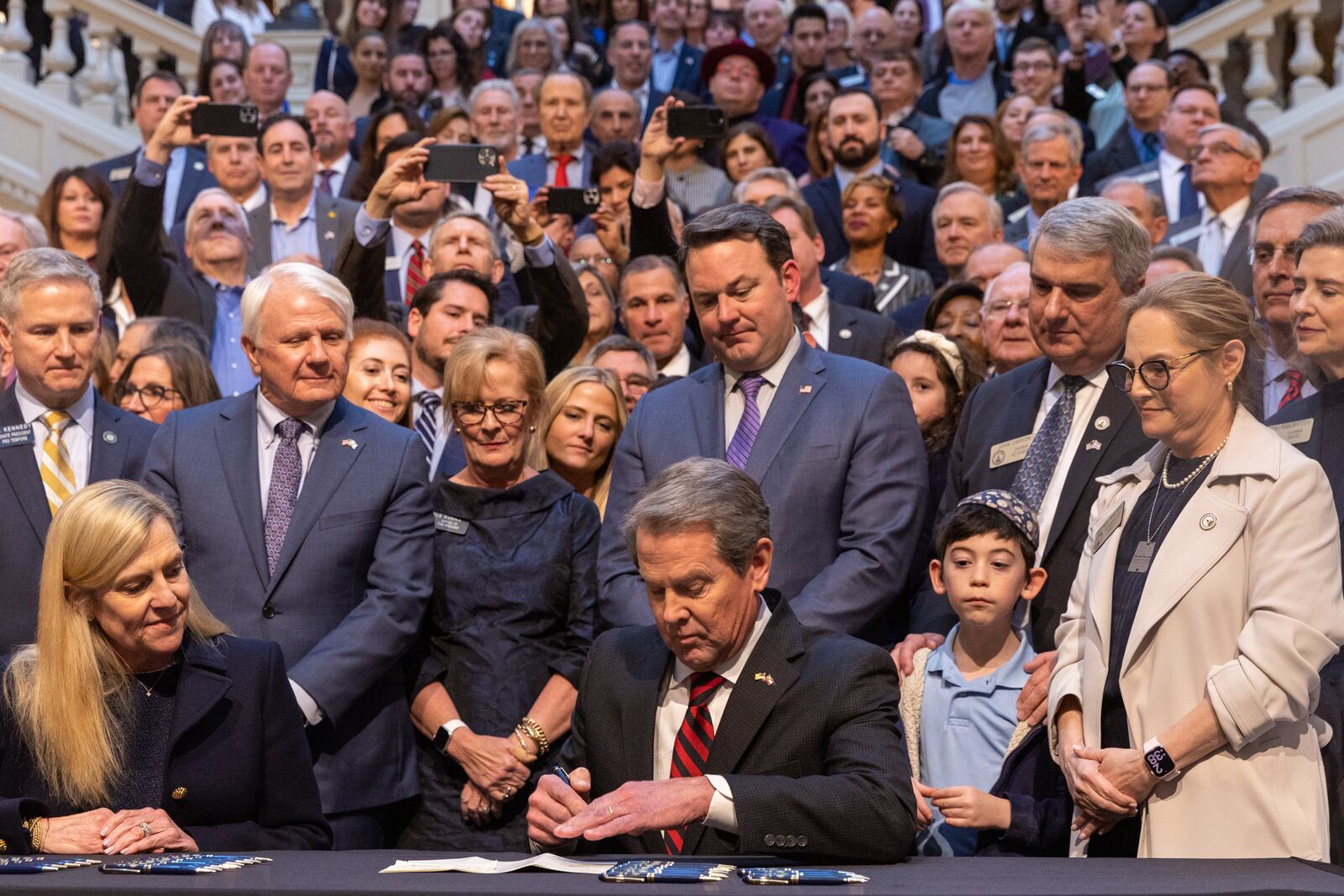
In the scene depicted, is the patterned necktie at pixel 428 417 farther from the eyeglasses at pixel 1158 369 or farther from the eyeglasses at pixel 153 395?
the eyeglasses at pixel 1158 369

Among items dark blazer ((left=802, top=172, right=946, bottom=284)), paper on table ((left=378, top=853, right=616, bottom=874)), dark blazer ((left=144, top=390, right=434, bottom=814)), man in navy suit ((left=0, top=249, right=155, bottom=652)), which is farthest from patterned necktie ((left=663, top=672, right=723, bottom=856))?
dark blazer ((left=802, top=172, right=946, bottom=284))

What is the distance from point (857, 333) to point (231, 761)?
357cm

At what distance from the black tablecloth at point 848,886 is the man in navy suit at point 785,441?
1464 millimetres

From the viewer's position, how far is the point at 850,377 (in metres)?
4.60

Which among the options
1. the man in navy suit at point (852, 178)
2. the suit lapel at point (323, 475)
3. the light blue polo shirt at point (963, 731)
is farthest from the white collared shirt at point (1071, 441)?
the man in navy suit at point (852, 178)

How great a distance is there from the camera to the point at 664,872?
2.75 meters

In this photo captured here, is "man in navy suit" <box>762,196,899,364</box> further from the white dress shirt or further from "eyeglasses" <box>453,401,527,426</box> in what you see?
the white dress shirt

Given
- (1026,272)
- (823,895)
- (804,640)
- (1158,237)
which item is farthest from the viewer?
(1158,237)

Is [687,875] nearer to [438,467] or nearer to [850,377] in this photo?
[850,377]

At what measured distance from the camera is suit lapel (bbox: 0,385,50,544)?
4648 mm

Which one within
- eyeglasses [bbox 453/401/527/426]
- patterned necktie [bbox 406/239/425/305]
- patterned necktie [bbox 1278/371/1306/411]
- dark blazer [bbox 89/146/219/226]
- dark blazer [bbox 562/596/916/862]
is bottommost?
dark blazer [bbox 562/596/916/862]

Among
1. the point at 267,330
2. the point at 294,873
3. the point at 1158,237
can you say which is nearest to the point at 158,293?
the point at 267,330

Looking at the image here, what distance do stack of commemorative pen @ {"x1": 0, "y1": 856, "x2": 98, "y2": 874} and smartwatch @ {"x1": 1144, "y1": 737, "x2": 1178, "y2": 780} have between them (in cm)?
206

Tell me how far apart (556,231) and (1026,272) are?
264cm
